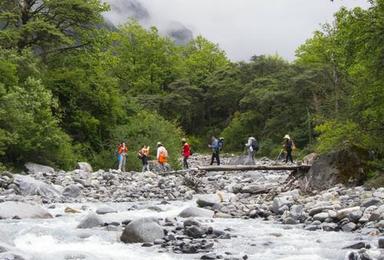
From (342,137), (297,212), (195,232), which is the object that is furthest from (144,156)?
(195,232)

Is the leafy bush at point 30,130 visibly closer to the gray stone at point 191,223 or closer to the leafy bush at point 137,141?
the leafy bush at point 137,141

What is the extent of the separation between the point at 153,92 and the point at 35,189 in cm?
5194

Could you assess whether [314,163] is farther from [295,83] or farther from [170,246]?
[295,83]

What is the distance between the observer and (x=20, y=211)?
38.3 feet

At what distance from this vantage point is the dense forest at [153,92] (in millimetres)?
15250

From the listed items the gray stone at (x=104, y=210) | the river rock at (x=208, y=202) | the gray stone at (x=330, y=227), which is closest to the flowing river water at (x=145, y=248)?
the gray stone at (x=330, y=227)

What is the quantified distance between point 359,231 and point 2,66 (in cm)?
1699

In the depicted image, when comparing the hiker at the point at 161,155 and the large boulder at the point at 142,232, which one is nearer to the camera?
the large boulder at the point at 142,232

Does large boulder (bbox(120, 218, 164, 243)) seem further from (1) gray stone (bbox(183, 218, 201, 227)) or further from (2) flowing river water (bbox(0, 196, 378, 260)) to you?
(1) gray stone (bbox(183, 218, 201, 227))

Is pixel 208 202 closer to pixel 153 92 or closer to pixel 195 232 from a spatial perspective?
pixel 195 232

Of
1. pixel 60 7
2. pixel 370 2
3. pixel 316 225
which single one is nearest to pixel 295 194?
pixel 316 225

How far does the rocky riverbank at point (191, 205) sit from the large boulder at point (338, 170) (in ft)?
1.30

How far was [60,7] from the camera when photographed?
30.8 m

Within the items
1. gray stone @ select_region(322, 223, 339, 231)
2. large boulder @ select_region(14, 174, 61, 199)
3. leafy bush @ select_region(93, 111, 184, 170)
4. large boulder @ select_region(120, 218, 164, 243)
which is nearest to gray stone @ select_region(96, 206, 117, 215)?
large boulder @ select_region(14, 174, 61, 199)
